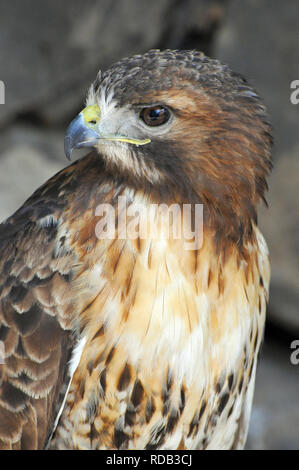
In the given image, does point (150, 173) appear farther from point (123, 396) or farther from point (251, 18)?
point (251, 18)

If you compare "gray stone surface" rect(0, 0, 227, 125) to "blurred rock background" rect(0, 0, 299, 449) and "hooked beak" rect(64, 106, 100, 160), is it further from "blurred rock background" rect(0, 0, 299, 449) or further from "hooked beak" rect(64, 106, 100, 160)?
"hooked beak" rect(64, 106, 100, 160)

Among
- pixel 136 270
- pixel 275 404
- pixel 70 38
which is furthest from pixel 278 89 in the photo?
pixel 136 270

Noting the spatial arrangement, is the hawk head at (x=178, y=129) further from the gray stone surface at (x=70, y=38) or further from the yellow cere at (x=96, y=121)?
the gray stone surface at (x=70, y=38)

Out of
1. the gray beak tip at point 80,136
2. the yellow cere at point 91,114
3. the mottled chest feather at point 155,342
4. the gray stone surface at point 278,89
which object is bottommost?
Result: the mottled chest feather at point 155,342

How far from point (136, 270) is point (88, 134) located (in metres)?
0.52

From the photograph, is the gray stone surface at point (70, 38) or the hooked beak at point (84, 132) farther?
the gray stone surface at point (70, 38)

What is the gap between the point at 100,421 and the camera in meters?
2.71

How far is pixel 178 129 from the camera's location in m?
2.51

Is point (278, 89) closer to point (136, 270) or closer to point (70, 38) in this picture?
point (70, 38)

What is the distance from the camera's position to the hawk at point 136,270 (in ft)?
8.29

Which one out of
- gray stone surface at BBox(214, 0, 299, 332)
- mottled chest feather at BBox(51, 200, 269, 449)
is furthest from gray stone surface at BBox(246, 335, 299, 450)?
mottled chest feather at BBox(51, 200, 269, 449)

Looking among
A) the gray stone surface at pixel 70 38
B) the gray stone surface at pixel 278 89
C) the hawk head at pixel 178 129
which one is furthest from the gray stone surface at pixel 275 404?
the gray stone surface at pixel 70 38

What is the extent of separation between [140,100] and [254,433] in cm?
329
